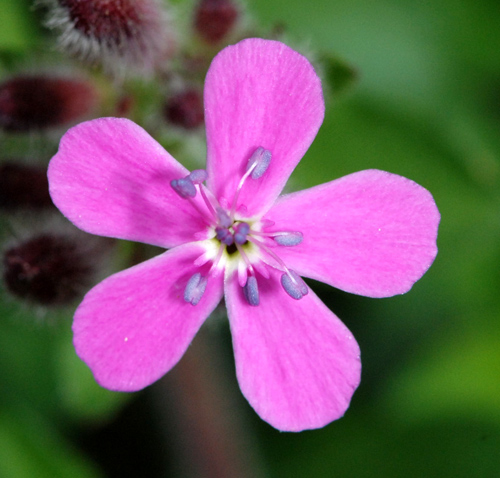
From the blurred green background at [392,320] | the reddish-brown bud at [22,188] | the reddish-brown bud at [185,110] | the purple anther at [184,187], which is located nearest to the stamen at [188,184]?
the purple anther at [184,187]

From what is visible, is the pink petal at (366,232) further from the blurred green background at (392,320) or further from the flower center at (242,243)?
the blurred green background at (392,320)

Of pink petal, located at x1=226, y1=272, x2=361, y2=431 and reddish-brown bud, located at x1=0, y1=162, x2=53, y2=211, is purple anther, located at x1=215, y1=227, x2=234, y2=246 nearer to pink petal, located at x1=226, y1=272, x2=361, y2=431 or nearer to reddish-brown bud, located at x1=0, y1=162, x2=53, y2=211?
pink petal, located at x1=226, y1=272, x2=361, y2=431

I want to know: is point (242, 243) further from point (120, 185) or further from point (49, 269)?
point (49, 269)

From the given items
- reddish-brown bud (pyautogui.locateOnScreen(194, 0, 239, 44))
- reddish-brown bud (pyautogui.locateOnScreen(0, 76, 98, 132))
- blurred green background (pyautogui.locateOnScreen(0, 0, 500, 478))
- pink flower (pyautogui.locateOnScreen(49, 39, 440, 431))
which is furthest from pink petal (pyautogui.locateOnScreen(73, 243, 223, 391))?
blurred green background (pyautogui.locateOnScreen(0, 0, 500, 478))

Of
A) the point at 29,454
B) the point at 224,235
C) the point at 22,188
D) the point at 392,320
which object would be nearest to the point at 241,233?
the point at 224,235

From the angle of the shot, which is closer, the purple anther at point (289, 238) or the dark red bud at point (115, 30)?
the purple anther at point (289, 238)
